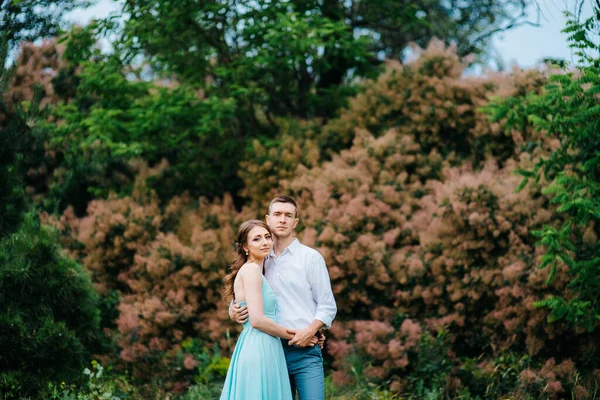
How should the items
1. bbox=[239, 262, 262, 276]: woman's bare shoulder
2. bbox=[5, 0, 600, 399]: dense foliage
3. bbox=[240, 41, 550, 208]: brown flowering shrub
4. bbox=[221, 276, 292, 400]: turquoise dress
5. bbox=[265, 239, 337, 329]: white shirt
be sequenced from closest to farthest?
1. bbox=[221, 276, 292, 400]: turquoise dress
2. bbox=[239, 262, 262, 276]: woman's bare shoulder
3. bbox=[265, 239, 337, 329]: white shirt
4. bbox=[5, 0, 600, 399]: dense foliage
5. bbox=[240, 41, 550, 208]: brown flowering shrub

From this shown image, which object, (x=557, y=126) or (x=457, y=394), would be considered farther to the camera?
(x=457, y=394)

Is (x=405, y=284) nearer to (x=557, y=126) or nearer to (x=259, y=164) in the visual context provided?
(x=557, y=126)

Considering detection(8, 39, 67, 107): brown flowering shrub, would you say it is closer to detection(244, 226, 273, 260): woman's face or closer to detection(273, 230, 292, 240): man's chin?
detection(273, 230, 292, 240): man's chin

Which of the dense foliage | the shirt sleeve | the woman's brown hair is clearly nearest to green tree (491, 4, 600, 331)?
the dense foliage

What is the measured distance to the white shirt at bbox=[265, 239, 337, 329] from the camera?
411 cm

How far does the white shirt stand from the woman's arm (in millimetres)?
232

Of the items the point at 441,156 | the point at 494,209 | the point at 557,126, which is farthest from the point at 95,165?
the point at 557,126

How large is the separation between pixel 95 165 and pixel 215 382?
18.3 ft

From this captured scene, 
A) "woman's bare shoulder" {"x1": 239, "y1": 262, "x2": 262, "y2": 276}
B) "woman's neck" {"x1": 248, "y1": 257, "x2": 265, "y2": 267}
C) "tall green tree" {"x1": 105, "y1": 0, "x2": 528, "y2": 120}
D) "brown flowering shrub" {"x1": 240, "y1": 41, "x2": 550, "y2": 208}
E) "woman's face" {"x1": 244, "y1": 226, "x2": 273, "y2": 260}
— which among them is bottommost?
"woman's bare shoulder" {"x1": 239, "y1": 262, "x2": 262, "y2": 276}

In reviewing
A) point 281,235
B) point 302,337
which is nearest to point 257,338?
point 302,337

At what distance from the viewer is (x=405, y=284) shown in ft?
26.2

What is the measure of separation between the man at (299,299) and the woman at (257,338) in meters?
0.14

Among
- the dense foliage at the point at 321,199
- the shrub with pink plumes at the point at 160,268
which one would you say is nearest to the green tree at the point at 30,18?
the dense foliage at the point at 321,199

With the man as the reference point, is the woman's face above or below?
above
